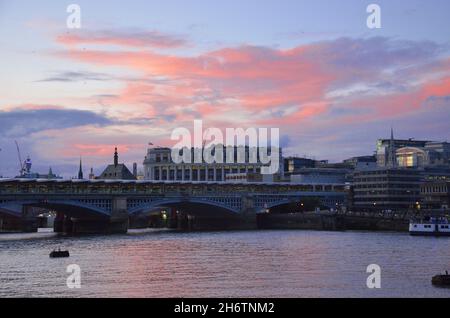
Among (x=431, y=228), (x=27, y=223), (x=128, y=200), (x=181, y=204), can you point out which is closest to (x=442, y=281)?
(x=431, y=228)

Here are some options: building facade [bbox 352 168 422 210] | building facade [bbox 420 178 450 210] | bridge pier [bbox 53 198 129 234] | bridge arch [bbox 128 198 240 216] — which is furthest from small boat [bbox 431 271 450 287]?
building facade [bbox 352 168 422 210]

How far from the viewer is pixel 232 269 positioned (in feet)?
216

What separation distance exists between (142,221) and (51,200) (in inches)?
2934

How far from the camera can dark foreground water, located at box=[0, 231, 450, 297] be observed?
5238 centimetres

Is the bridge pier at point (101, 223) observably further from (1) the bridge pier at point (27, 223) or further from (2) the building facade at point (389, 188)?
(2) the building facade at point (389, 188)

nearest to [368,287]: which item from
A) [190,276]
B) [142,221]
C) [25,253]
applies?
[190,276]

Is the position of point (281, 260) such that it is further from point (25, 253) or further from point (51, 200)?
point (51, 200)

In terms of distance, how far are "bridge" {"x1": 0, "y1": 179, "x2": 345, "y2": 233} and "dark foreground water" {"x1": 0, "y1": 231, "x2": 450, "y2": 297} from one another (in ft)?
105

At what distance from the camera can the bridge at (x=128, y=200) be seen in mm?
130125

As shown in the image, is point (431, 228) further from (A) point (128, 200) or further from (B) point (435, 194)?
(B) point (435, 194)

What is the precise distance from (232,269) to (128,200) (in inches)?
2997

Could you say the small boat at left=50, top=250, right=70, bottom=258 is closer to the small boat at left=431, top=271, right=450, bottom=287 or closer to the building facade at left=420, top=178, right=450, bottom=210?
the small boat at left=431, top=271, right=450, bottom=287

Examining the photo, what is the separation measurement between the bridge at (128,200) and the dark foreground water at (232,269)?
32.0 meters

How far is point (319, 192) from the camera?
179m
